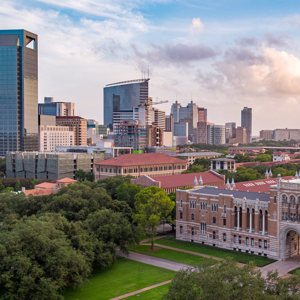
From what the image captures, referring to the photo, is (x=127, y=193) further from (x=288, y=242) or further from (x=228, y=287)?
(x=228, y=287)

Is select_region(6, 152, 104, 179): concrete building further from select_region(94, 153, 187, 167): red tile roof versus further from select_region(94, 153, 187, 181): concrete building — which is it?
select_region(94, 153, 187, 167): red tile roof

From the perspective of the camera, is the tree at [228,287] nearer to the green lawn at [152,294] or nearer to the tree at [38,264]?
the green lawn at [152,294]

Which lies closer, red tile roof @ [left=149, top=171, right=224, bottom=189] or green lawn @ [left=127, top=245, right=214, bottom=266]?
green lawn @ [left=127, top=245, right=214, bottom=266]

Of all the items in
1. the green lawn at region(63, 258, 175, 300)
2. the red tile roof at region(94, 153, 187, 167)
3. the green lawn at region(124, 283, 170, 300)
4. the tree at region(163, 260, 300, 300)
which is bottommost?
the green lawn at region(63, 258, 175, 300)

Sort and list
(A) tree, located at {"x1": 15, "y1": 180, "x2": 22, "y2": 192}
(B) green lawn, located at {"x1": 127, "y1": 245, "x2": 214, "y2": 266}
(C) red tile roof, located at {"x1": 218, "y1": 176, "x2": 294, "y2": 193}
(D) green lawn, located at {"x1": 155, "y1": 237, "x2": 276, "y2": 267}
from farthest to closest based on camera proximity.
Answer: (A) tree, located at {"x1": 15, "y1": 180, "x2": 22, "y2": 192}
(C) red tile roof, located at {"x1": 218, "y1": 176, "x2": 294, "y2": 193}
(B) green lawn, located at {"x1": 127, "y1": 245, "x2": 214, "y2": 266}
(D) green lawn, located at {"x1": 155, "y1": 237, "x2": 276, "y2": 267}

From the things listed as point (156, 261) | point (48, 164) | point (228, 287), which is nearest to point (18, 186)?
point (48, 164)

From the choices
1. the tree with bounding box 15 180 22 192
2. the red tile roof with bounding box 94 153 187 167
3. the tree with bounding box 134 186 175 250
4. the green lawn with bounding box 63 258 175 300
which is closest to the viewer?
the green lawn with bounding box 63 258 175 300

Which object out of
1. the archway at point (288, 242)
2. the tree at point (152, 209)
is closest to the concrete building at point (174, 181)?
the tree at point (152, 209)

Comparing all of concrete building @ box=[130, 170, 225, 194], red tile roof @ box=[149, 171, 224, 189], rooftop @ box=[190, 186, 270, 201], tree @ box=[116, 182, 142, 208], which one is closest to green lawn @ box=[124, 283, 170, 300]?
rooftop @ box=[190, 186, 270, 201]
